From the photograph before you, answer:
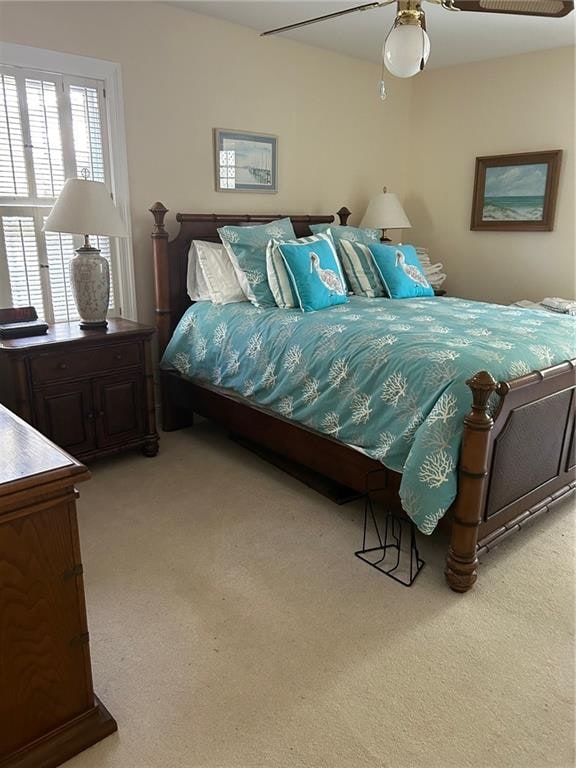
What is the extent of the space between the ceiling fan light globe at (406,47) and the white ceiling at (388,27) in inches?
54.8

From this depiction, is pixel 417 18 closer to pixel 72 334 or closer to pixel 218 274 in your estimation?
pixel 218 274

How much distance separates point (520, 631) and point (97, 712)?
1354 millimetres

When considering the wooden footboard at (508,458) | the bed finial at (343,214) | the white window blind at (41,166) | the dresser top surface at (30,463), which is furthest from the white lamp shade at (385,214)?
the dresser top surface at (30,463)

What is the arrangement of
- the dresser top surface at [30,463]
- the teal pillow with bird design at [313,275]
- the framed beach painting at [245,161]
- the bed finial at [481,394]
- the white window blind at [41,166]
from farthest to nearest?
the framed beach painting at [245,161] → the teal pillow with bird design at [313,275] → the white window blind at [41,166] → the bed finial at [481,394] → the dresser top surface at [30,463]

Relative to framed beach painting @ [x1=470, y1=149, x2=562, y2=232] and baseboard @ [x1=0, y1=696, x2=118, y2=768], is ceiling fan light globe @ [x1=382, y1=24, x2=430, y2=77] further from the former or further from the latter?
framed beach painting @ [x1=470, y1=149, x2=562, y2=232]

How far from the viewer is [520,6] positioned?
6.73ft

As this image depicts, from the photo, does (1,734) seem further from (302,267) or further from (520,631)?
(302,267)

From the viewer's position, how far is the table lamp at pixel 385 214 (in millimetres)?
4391

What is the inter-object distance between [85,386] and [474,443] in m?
1.93

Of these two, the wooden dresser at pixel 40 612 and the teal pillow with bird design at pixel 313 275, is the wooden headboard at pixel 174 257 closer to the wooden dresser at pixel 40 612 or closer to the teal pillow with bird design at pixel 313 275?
the teal pillow with bird design at pixel 313 275

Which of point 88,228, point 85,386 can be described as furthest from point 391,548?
point 88,228

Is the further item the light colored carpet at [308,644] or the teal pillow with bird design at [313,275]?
the teal pillow with bird design at [313,275]

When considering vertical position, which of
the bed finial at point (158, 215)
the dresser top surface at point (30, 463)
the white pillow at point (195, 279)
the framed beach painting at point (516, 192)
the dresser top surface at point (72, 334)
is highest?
the framed beach painting at point (516, 192)

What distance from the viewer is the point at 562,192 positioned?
160 inches
